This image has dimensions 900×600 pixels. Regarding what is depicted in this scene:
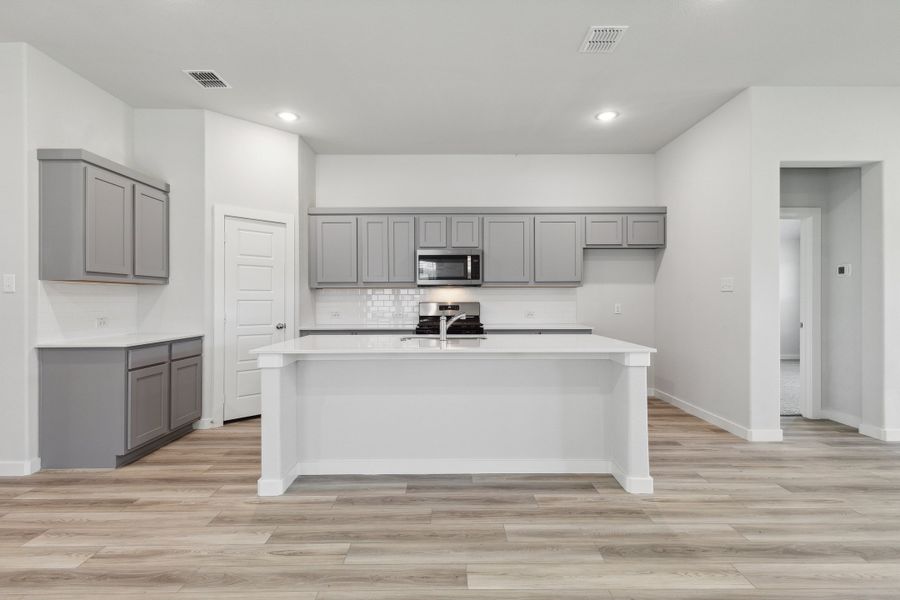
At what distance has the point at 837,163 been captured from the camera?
14.1ft

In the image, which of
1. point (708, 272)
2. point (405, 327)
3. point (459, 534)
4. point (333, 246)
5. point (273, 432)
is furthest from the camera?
point (333, 246)

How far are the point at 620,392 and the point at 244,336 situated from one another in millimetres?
3636

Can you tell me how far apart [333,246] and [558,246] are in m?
2.69

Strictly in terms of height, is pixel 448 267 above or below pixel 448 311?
above

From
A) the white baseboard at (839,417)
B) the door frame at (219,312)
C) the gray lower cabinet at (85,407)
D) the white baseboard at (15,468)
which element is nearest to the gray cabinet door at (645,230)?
the white baseboard at (839,417)

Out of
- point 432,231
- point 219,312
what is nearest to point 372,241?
point 432,231

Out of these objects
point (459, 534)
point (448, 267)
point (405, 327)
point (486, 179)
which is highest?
point (486, 179)

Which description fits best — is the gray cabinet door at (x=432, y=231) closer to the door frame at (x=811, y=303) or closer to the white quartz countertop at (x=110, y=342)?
the white quartz countertop at (x=110, y=342)

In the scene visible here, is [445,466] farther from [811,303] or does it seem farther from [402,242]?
[811,303]

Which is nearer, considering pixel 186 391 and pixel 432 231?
pixel 186 391

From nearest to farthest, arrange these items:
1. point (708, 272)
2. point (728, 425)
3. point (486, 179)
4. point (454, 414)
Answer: point (454, 414) → point (728, 425) → point (708, 272) → point (486, 179)

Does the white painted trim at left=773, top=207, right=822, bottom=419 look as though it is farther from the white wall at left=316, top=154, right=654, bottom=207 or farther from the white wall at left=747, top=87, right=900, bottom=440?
the white wall at left=316, top=154, right=654, bottom=207

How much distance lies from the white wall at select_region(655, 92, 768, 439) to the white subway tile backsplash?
1.25m

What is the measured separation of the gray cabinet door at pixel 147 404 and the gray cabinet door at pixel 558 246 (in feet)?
13.1
